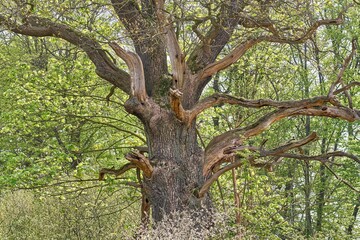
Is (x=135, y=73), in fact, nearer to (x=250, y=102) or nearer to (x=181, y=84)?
(x=181, y=84)

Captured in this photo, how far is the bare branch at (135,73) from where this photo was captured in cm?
777

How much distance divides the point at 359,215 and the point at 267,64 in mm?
8639

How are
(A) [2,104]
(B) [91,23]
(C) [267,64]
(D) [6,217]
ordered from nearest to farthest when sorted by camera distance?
(B) [91,23] < (C) [267,64] < (D) [6,217] < (A) [2,104]

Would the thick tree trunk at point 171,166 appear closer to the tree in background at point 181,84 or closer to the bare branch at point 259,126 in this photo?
the tree in background at point 181,84

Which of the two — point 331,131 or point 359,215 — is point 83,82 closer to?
point 331,131

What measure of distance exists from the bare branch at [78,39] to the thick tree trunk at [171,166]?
2.85ft

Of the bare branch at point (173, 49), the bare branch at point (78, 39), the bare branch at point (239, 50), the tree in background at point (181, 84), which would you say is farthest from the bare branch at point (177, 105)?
the bare branch at point (78, 39)

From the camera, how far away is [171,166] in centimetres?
787

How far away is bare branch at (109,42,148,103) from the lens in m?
7.77

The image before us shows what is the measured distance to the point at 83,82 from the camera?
11.3 metres

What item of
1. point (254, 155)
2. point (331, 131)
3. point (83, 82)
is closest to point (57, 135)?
point (83, 82)

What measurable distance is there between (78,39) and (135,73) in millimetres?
1157

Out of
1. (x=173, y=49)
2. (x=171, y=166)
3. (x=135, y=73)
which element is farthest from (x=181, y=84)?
(x=171, y=166)

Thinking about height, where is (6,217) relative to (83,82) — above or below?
below
